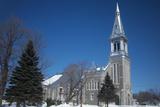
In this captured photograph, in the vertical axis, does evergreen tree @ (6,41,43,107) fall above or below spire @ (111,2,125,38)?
below

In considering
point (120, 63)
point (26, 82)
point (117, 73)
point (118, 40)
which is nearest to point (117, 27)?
point (118, 40)

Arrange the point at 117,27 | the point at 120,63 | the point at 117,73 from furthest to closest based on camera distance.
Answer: the point at 117,27
the point at 117,73
the point at 120,63

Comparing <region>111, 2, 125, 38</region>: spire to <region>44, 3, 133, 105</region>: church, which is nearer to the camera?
<region>44, 3, 133, 105</region>: church

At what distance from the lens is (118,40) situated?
227 feet

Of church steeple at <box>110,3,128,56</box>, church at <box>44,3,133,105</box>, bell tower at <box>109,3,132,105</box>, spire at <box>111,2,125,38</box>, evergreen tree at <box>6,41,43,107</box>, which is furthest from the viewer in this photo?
spire at <box>111,2,125,38</box>

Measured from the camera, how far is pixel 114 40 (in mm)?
A: 70312

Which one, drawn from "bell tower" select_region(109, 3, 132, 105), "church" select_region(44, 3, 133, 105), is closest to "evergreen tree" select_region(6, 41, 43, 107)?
"church" select_region(44, 3, 133, 105)

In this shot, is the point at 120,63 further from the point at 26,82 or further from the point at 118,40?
the point at 26,82

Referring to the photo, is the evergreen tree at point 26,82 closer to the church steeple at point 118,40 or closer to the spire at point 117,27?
the church steeple at point 118,40

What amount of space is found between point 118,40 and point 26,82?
1944 inches

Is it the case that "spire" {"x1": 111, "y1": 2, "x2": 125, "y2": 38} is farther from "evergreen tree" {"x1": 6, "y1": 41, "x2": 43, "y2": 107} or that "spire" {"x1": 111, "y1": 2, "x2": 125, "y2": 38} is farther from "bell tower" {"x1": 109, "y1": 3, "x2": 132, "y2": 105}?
"evergreen tree" {"x1": 6, "y1": 41, "x2": 43, "y2": 107}

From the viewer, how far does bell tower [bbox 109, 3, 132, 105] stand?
6312 cm

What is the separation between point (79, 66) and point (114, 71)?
22.2m

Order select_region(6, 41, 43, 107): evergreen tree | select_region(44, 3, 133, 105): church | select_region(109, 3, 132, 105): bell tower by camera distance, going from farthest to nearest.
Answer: select_region(44, 3, 133, 105): church
select_region(109, 3, 132, 105): bell tower
select_region(6, 41, 43, 107): evergreen tree
